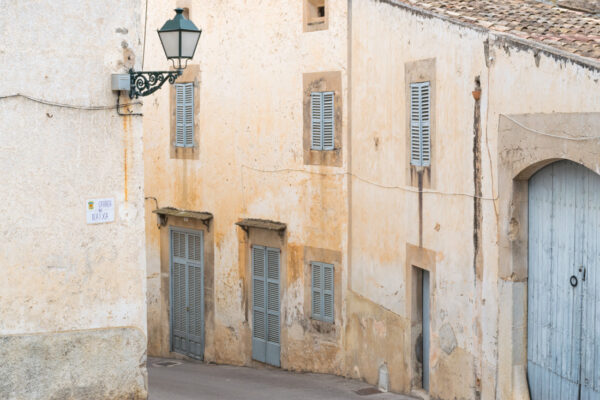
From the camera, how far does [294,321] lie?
16031 mm

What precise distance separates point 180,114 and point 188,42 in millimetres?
8248

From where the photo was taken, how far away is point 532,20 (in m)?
11.7

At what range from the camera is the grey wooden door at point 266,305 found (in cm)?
1642

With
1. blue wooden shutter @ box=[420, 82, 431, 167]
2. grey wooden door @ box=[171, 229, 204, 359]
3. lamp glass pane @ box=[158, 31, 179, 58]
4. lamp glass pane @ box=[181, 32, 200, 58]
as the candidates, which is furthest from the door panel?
grey wooden door @ box=[171, 229, 204, 359]

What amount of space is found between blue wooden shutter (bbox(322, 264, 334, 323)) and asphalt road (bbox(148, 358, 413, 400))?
0.98 m

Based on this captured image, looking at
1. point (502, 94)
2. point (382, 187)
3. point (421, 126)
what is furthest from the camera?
point (382, 187)

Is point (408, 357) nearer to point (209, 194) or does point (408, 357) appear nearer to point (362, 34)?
point (362, 34)

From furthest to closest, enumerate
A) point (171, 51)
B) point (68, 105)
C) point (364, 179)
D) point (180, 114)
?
point (180, 114) < point (364, 179) < point (171, 51) < point (68, 105)

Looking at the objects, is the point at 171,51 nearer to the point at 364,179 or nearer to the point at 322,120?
the point at 364,179

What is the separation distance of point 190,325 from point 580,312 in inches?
396

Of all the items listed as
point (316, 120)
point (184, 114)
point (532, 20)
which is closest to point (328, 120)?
point (316, 120)

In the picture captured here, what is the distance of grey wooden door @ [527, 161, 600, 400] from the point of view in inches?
375

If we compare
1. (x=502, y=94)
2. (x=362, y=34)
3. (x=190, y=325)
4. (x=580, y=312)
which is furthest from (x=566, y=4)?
(x=190, y=325)

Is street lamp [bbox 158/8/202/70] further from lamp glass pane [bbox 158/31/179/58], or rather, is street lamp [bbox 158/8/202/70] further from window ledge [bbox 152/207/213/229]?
window ledge [bbox 152/207/213/229]
